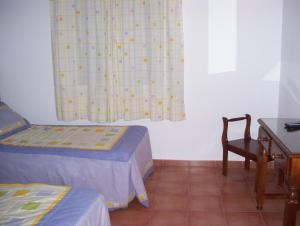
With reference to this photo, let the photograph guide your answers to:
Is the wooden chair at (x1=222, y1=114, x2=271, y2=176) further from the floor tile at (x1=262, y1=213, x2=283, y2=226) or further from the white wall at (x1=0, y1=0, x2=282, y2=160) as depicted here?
the floor tile at (x1=262, y1=213, x2=283, y2=226)

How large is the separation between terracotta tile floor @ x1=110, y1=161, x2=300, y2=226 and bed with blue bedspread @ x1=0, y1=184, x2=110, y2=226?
2.78ft

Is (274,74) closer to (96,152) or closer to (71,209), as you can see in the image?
(96,152)

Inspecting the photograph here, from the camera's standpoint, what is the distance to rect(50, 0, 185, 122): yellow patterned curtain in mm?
3562

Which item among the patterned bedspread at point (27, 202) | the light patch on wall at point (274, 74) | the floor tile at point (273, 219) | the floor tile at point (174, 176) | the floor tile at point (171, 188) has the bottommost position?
the floor tile at point (273, 219)

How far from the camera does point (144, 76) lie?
3.70 m

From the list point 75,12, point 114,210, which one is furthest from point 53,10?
point 114,210

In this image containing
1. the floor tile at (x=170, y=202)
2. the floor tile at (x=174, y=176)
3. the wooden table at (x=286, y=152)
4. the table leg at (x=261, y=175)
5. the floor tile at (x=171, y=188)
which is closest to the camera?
the wooden table at (x=286, y=152)

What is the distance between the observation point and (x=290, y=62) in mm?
3211

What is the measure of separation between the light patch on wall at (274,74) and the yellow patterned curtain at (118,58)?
96cm

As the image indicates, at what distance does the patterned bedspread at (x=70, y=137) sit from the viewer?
3.18m

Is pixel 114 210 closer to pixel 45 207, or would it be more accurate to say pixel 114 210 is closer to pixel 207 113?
pixel 45 207

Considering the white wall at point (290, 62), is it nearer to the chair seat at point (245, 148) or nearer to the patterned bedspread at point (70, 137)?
the chair seat at point (245, 148)

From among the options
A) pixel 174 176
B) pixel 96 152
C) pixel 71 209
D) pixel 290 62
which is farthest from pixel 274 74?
pixel 71 209

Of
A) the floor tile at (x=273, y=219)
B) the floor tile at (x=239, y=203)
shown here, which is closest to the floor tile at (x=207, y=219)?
the floor tile at (x=239, y=203)
